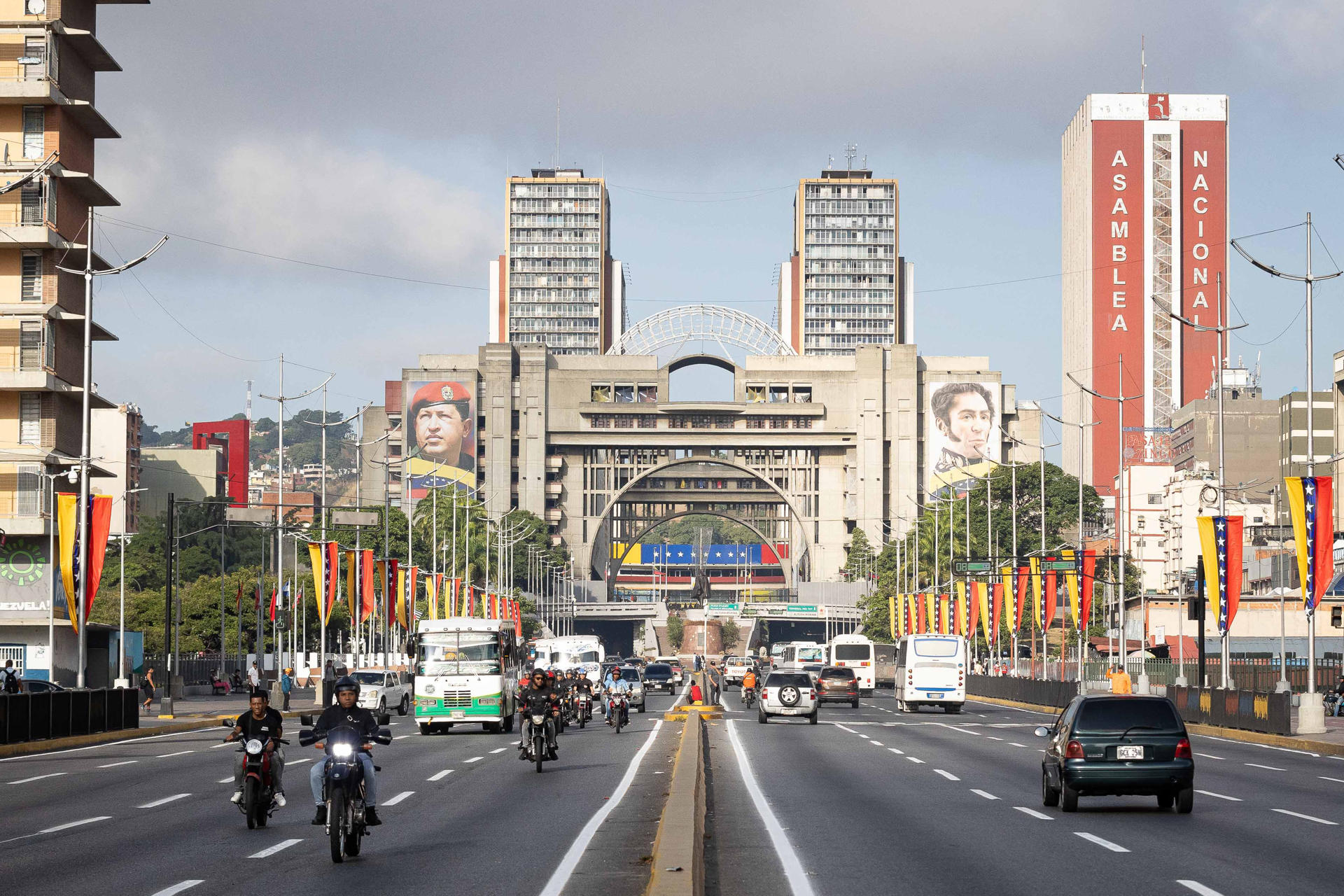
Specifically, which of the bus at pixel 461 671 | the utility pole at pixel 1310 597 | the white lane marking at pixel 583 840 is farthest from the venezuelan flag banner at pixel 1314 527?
the bus at pixel 461 671

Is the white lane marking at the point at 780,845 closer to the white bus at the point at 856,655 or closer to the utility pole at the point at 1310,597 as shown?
the utility pole at the point at 1310,597

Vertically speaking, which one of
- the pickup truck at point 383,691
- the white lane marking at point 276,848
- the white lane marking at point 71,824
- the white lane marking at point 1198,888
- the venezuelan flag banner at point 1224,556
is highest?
the venezuelan flag banner at point 1224,556

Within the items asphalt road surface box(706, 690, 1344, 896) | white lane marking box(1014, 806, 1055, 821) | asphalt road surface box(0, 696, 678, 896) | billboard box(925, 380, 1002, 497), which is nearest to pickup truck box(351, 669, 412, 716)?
asphalt road surface box(0, 696, 678, 896)

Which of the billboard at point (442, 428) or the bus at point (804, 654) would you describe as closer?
the bus at point (804, 654)

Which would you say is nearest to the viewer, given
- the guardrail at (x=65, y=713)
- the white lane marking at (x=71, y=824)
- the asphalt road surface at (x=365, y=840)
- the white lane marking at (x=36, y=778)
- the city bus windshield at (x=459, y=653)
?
the asphalt road surface at (x=365, y=840)

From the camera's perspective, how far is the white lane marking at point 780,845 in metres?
13.6

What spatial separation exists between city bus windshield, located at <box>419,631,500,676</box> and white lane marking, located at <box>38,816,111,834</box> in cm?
2117

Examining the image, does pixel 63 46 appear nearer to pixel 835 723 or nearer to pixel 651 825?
pixel 835 723

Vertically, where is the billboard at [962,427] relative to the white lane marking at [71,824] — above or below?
above

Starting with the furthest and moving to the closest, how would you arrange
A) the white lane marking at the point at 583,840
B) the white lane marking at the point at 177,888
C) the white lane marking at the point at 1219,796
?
the white lane marking at the point at 1219,796, the white lane marking at the point at 583,840, the white lane marking at the point at 177,888

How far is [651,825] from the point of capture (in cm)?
1844

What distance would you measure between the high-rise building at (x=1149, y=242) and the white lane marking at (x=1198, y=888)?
570ft

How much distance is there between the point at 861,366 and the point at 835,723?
149 meters

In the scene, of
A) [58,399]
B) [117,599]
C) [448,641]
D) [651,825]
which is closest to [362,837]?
[651,825]
